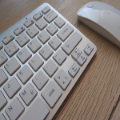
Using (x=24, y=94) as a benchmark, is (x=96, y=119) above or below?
below

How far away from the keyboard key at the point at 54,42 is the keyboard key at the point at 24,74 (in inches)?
2.9

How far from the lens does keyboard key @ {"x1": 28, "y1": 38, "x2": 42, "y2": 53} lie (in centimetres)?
24

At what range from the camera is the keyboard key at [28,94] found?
0.19m

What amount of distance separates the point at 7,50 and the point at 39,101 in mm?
127

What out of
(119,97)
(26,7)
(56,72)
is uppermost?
(26,7)

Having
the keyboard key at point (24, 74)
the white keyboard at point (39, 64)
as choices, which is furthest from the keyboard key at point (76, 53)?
the keyboard key at point (24, 74)

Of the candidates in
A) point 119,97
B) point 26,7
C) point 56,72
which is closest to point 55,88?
point 56,72

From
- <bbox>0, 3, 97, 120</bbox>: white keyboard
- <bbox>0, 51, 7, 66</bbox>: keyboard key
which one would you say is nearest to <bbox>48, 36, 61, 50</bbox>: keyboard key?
<bbox>0, 3, 97, 120</bbox>: white keyboard

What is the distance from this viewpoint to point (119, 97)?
232 millimetres

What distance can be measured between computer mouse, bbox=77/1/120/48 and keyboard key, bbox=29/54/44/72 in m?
0.17

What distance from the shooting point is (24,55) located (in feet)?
0.75

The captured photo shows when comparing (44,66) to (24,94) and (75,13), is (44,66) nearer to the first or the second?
(24,94)

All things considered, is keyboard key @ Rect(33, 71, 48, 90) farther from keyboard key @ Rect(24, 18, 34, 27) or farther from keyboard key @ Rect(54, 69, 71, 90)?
keyboard key @ Rect(24, 18, 34, 27)

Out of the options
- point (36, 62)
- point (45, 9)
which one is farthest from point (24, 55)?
point (45, 9)
